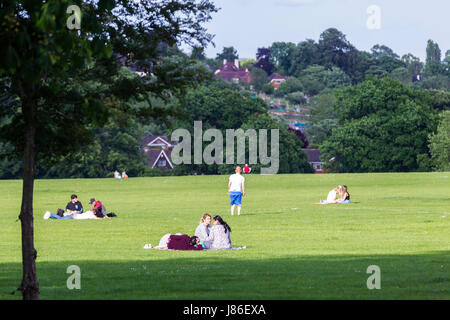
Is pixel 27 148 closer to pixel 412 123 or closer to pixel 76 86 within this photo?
pixel 76 86

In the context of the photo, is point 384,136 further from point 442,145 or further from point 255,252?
point 255,252

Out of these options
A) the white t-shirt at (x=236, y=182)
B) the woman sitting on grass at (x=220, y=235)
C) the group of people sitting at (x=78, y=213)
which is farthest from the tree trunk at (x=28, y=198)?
the group of people sitting at (x=78, y=213)

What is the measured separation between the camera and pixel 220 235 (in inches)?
947

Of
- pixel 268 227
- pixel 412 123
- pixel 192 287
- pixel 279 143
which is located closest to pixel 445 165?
pixel 412 123

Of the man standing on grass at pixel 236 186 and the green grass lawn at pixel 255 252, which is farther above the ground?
the man standing on grass at pixel 236 186

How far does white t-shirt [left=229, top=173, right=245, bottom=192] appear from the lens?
120 feet

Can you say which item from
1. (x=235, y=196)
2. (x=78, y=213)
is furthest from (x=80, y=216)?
(x=235, y=196)

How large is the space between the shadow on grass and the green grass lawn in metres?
0.02

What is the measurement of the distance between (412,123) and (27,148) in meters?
109

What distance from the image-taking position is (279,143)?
12594cm

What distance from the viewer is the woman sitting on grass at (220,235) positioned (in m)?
24.0

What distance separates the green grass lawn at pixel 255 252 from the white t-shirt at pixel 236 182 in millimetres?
1530

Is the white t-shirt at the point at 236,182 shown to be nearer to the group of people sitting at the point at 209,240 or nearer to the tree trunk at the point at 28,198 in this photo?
the group of people sitting at the point at 209,240

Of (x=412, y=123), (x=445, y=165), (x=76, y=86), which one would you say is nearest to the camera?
(x=76, y=86)
